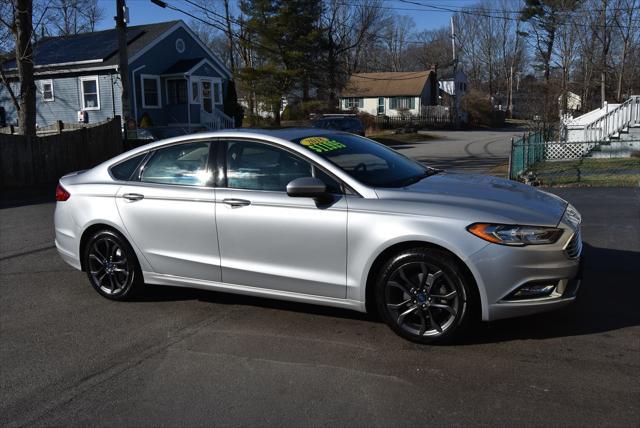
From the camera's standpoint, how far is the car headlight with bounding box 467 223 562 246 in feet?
14.0

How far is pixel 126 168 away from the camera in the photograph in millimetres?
5855

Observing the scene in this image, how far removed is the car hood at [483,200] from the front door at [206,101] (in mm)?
29033

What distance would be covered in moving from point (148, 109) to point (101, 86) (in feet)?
8.01

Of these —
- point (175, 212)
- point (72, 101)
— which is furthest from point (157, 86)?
point (175, 212)

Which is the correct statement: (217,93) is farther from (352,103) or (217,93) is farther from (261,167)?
(261,167)

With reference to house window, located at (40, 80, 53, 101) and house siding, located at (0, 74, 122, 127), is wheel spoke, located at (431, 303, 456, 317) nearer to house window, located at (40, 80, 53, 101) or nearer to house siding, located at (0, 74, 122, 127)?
house siding, located at (0, 74, 122, 127)

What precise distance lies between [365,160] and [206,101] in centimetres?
3035

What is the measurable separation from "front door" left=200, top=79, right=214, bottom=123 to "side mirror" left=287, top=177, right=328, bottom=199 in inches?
1146

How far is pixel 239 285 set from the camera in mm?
5199

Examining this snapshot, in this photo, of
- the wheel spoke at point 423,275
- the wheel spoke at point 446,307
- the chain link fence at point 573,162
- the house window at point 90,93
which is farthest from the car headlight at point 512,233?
the house window at point 90,93

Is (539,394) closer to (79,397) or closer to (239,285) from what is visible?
(239,285)

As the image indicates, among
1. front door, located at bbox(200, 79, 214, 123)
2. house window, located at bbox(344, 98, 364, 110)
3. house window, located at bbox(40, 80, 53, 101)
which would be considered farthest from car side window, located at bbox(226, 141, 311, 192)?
house window, located at bbox(344, 98, 364, 110)

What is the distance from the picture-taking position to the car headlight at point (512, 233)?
4.28 meters

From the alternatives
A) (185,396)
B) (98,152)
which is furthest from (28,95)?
(185,396)
